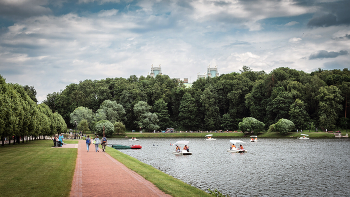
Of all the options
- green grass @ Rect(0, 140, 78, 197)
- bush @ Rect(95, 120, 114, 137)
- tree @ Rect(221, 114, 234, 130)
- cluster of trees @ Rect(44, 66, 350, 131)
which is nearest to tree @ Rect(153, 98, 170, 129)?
cluster of trees @ Rect(44, 66, 350, 131)

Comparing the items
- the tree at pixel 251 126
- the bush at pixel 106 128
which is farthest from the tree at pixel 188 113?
the bush at pixel 106 128

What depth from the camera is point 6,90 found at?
4359 cm

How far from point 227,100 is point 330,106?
4421 cm

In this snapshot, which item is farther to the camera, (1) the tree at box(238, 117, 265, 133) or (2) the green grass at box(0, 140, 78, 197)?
(1) the tree at box(238, 117, 265, 133)

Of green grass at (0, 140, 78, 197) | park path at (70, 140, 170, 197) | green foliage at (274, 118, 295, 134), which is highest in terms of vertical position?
green foliage at (274, 118, 295, 134)

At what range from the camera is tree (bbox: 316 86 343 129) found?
9119 centimetres

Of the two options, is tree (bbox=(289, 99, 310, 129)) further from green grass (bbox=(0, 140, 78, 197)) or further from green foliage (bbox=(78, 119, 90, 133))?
green grass (bbox=(0, 140, 78, 197))

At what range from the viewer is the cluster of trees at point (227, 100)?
95438 millimetres

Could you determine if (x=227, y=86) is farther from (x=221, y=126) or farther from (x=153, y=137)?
(x=153, y=137)

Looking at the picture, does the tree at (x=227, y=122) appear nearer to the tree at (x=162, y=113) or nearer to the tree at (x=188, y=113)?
the tree at (x=188, y=113)

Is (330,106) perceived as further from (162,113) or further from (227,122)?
(162,113)

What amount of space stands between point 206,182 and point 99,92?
374 feet

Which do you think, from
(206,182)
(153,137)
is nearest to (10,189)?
(206,182)

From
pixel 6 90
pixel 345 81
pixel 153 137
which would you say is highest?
pixel 345 81
